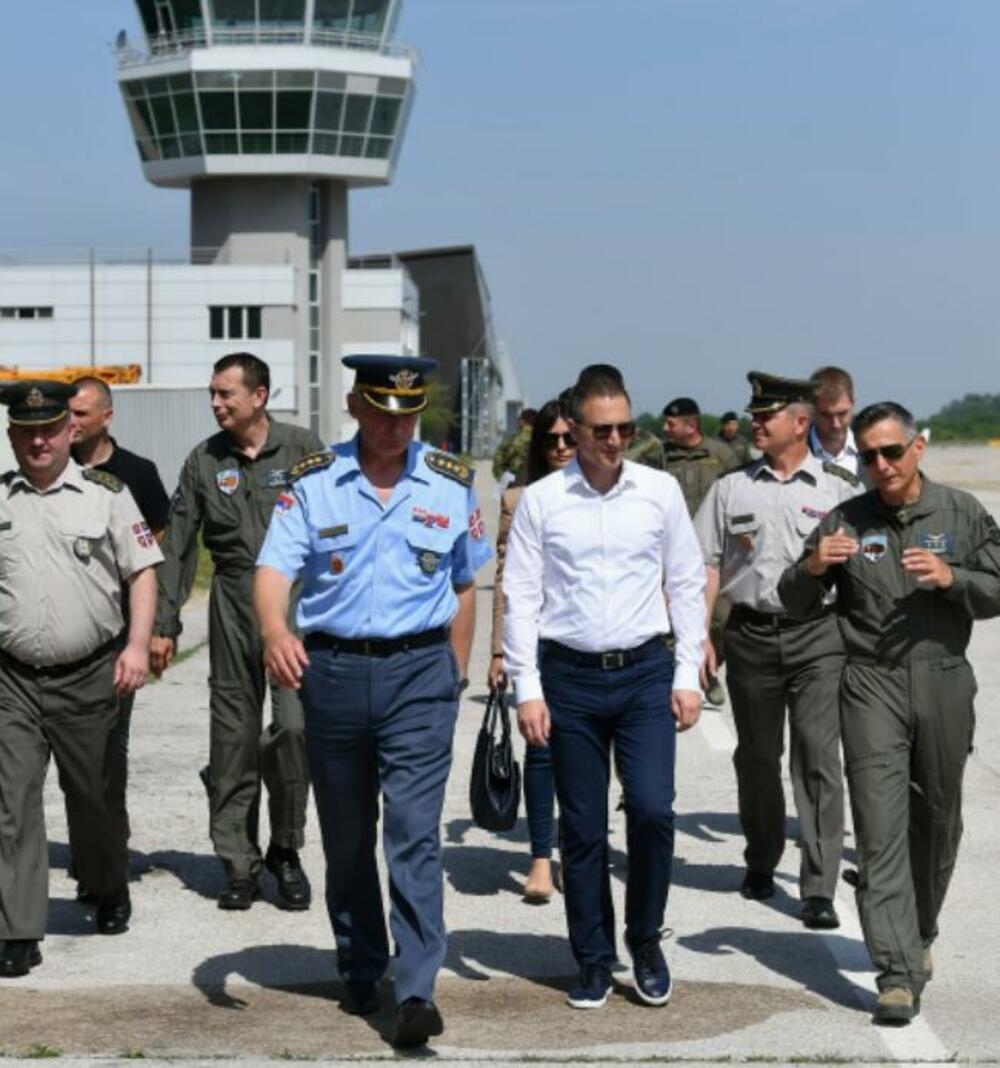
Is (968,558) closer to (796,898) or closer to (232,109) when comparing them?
(796,898)

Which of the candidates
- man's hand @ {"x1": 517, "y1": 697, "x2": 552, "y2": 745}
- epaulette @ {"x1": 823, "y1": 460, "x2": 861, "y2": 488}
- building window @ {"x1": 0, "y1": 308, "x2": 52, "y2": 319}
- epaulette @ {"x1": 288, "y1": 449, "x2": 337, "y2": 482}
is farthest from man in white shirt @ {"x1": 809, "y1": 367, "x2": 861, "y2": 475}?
building window @ {"x1": 0, "y1": 308, "x2": 52, "y2": 319}

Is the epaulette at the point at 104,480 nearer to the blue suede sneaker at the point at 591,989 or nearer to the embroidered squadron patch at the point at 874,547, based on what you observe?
the blue suede sneaker at the point at 591,989

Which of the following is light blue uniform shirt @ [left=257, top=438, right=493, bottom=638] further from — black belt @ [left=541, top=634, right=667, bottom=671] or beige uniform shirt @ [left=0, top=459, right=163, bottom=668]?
beige uniform shirt @ [left=0, top=459, right=163, bottom=668]

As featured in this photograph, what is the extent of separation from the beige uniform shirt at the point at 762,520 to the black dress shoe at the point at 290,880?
1.98m

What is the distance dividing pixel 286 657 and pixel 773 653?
2.76 metres

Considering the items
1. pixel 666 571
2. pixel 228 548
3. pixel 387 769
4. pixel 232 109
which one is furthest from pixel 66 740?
pixel 232 109

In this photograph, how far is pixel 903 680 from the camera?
7.02 meters

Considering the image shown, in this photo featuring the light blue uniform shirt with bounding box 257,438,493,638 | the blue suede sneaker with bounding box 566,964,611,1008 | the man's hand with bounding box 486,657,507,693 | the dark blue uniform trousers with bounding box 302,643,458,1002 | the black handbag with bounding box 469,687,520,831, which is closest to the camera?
the dark blue uniform trousers with bounding box 302,643,458,1002

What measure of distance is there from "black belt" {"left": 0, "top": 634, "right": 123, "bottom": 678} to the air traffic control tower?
72.7m

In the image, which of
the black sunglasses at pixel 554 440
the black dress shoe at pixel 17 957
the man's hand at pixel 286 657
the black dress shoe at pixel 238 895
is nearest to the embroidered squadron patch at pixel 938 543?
the man's hand at pixel 286 657

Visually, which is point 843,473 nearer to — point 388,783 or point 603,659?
point 603,659

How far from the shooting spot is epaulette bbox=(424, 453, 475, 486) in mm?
6883

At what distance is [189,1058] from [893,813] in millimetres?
2256

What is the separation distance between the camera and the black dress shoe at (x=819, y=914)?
822 cm
